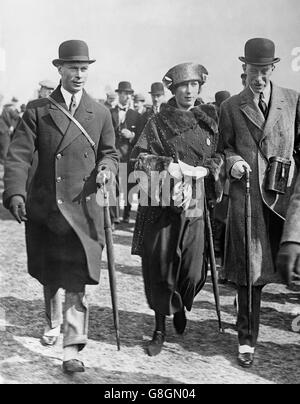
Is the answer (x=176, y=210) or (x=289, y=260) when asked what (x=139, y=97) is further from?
(x=289, y=260)

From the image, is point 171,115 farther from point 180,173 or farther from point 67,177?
point 67,177

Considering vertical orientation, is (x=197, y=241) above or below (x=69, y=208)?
below

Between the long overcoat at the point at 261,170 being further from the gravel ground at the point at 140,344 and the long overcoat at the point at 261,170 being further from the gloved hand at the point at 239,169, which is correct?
the gravel ground at the point at 140,344

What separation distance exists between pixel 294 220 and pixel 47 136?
2356mm

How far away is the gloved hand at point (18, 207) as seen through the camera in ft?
14.8

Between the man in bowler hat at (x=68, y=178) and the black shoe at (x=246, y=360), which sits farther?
the black shoe at (x=246, y=360)

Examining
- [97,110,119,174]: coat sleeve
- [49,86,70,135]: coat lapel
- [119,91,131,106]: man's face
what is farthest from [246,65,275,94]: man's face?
Result: [119,91,131,106]: man's face

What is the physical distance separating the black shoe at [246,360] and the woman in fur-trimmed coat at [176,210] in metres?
0.57

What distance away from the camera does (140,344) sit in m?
5.26

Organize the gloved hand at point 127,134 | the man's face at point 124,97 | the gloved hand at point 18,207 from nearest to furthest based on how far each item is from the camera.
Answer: the gloved hand at point 18,207 < the gloved hand at point 127,134 < the man's face at point 124,97

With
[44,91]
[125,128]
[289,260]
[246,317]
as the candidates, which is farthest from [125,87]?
[289,260]

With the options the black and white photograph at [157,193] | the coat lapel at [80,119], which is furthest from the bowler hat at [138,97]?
the coat lapel at [80,119]
